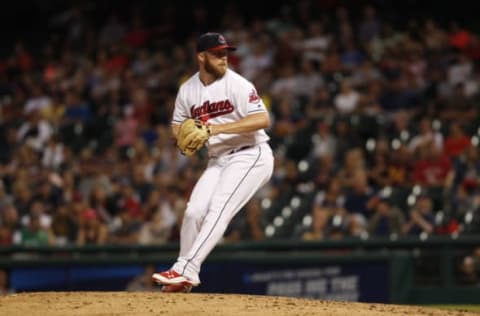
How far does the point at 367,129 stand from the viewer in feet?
43.3

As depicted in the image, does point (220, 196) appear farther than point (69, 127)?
No

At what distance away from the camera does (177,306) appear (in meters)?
6.47

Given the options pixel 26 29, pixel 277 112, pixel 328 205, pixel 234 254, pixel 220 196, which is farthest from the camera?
pixel 26 29

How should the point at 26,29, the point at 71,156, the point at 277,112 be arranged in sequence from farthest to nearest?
the point at 26,29 → the point at 71,156 → the point at 277,112

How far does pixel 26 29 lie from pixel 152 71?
16.1ft

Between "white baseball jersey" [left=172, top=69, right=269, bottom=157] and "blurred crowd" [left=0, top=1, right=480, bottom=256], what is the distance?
14.3 ft

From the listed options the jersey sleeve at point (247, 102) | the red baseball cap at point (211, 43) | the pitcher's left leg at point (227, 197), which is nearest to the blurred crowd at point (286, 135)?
the pitcher's left leg at point (227, 197)

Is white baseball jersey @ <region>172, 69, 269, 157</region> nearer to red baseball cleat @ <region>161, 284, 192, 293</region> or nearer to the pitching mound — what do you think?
red baseball cleat @ <region>161, 284, 192, 293</region>

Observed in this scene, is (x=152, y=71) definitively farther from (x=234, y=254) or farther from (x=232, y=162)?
(x=232, y=162)

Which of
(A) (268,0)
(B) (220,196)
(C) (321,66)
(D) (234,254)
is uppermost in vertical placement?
(A) (268,0)

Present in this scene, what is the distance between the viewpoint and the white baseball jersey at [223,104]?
7.31 m

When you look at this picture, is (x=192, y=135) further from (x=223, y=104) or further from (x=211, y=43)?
(x=211, y=43)

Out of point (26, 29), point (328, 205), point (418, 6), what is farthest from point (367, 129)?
point (26, 29)

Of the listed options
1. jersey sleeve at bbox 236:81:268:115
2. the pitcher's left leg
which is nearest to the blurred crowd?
the pitcher's left leg
